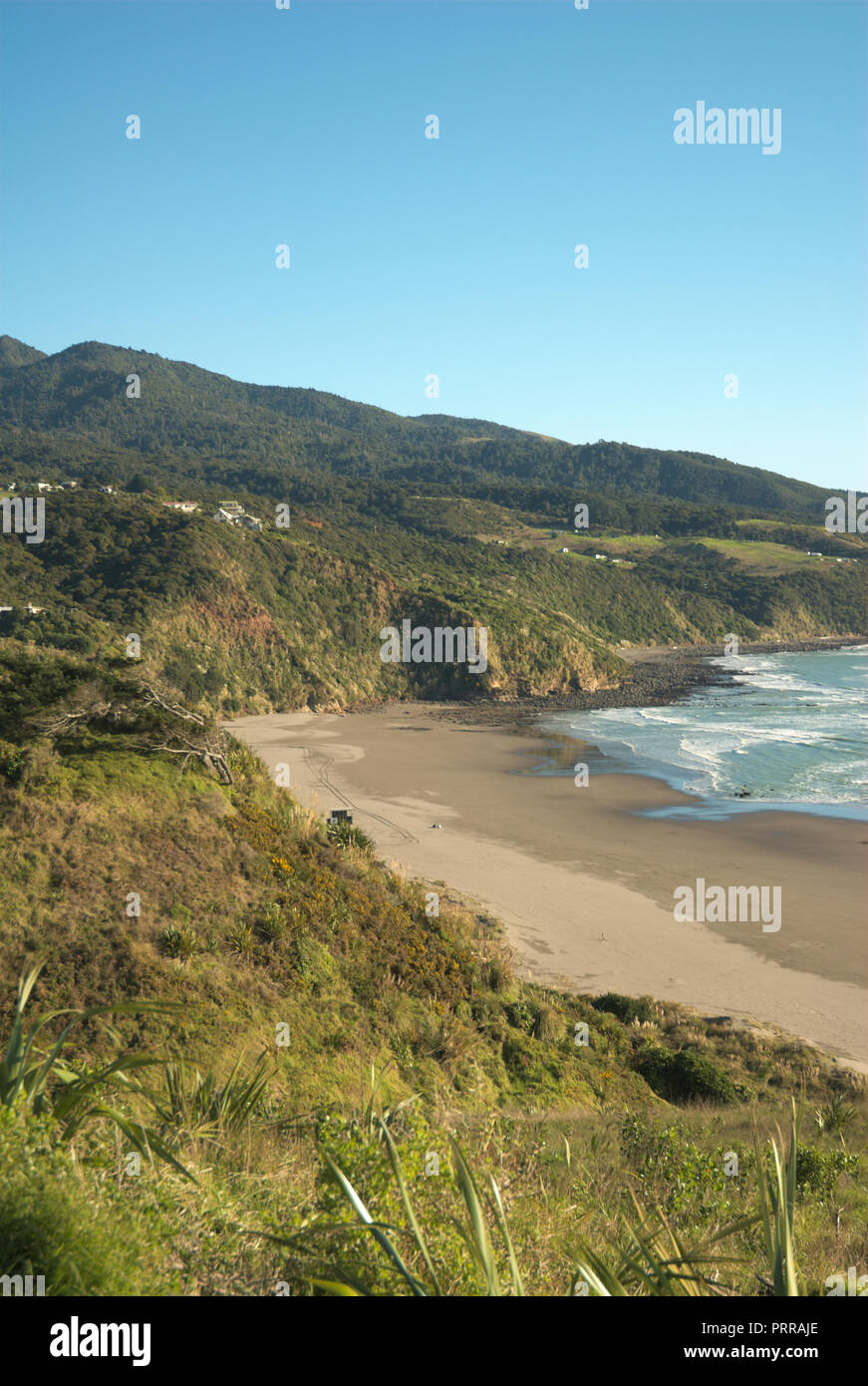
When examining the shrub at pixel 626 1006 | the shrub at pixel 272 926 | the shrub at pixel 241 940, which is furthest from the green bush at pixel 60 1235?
the shrub at pixel 626 1006

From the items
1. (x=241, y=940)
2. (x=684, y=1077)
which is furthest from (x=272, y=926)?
(x=684, y=1077)

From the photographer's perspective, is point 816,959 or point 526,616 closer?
point 816,959

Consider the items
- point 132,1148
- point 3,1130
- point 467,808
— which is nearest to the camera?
point 3,1130

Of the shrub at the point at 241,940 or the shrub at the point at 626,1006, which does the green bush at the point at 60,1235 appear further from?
the shrub at the point at 626,1006

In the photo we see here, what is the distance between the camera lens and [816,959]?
1856cm

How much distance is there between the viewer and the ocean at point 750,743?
109ft

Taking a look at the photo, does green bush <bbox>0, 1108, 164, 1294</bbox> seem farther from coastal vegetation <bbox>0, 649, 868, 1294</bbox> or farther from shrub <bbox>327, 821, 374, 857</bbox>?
shrub <bbox>327, 821, 374, 857</bbox>

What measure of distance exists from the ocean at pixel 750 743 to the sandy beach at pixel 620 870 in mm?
2031

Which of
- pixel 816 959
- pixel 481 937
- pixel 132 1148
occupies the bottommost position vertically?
pixel 816 959

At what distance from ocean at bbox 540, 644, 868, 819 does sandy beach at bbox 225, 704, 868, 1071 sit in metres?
2.03

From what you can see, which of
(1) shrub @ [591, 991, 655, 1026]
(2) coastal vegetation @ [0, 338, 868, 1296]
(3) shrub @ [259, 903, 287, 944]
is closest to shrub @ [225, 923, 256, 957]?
(2) coastal vegetation @ [0, 338, 868, 1296]

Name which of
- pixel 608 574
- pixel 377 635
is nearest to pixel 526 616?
pixel 377 635
